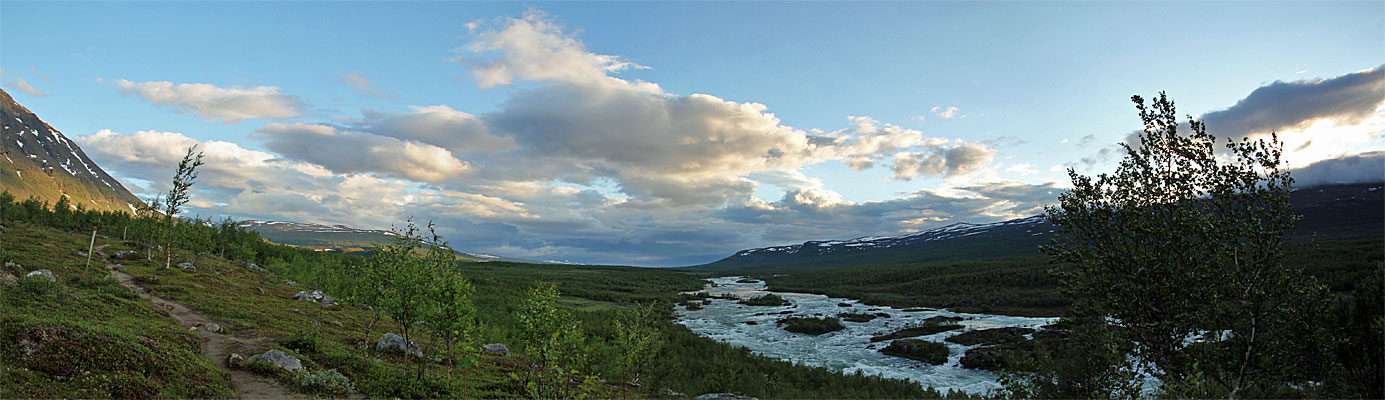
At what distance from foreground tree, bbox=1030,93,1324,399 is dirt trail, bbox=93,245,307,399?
775 inches

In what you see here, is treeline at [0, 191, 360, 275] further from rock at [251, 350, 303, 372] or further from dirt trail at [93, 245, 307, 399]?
rock at [251, 350, 303, 372]

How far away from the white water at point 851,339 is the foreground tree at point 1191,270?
1987 centimetres

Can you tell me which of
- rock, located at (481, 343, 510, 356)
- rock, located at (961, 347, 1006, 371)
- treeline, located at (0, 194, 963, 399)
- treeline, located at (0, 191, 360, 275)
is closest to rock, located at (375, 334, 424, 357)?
treeline, located at (0, 194, 963, 399)

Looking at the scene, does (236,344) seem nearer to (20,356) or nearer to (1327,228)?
(20,356)

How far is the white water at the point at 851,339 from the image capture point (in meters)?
32.1

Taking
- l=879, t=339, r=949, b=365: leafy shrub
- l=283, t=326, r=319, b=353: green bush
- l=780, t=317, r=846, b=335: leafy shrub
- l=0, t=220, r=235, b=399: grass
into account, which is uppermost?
l=0, t=220, r=235, b=399: grass

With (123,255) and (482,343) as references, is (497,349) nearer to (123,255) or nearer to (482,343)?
(482,343)

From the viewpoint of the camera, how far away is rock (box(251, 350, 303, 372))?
15969 millimetres

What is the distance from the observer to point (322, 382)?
15.1 metres

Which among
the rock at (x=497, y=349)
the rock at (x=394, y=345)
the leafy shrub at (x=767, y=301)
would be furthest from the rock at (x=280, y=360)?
the leafy shrub at (x=767, y=301)

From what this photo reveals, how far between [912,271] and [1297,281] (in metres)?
118

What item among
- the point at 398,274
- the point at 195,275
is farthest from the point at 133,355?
the point at 195,275

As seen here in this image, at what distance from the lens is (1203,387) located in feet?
33.5

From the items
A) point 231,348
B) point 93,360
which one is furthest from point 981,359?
point 93,360
